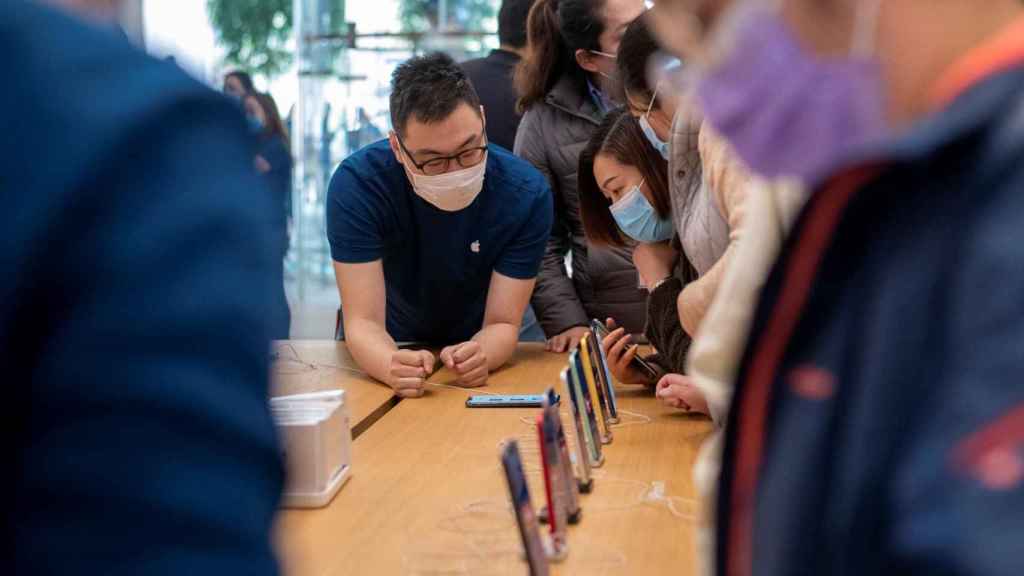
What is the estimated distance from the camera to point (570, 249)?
3.73 m

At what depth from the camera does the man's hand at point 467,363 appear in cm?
285

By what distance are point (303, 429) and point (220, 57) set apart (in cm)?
475

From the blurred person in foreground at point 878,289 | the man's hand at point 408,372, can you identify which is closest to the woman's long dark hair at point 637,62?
the man's hand at point 408,372

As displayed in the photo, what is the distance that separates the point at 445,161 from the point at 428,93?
18 centimetres

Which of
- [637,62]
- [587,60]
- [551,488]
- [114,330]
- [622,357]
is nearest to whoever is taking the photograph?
[114,330]

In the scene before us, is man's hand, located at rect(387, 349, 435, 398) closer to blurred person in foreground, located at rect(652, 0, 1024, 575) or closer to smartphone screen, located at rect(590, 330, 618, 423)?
smartphone screen, located at rect(590, 330, 618, 423)

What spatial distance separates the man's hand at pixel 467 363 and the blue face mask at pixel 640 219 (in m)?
0.47

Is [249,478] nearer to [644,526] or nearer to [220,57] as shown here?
[644,526]

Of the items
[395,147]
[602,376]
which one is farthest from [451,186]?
[602,376]

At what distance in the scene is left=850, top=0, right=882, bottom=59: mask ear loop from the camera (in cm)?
67

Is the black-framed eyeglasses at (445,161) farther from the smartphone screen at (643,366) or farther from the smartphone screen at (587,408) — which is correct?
the smartphone screen at (587,408)

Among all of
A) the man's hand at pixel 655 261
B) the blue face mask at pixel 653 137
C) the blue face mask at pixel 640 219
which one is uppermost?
the blue face mask at pixel 653 137

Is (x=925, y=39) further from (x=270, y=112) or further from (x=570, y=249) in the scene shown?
(x=270, y=112)

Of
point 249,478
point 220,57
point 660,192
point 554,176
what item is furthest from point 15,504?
point 220,57
